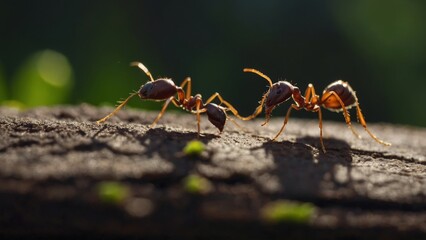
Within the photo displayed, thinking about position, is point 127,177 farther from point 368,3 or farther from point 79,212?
point 368,3

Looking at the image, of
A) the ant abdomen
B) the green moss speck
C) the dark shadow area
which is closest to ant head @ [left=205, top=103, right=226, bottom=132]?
the dark shadow area

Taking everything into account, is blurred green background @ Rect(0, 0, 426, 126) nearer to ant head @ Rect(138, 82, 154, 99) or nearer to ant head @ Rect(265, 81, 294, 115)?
ant head @ Rect(138, 82, 154, 99)

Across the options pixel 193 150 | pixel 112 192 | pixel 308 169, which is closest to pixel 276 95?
pixel 308 169

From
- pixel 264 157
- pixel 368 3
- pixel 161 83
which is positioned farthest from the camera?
pixel 368 3

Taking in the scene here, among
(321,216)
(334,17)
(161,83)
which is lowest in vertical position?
(321,216)

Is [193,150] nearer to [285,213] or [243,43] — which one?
[285,213]

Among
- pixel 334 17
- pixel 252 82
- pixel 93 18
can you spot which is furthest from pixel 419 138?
pixel 93 18
